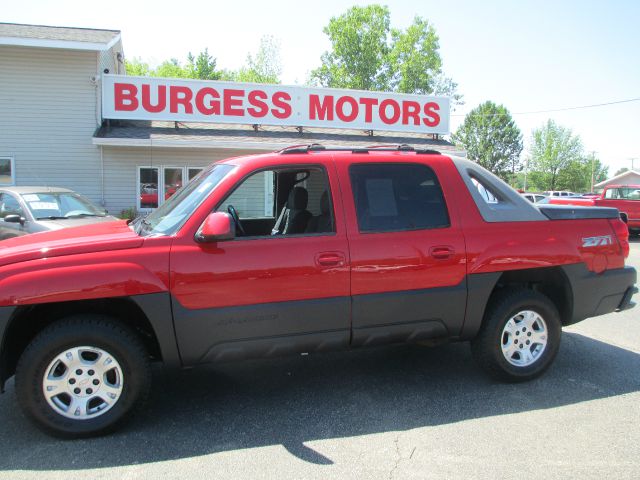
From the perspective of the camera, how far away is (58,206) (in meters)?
8.80

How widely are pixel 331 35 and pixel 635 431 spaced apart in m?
50.3

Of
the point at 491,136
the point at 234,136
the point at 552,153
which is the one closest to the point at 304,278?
the point at 234,136

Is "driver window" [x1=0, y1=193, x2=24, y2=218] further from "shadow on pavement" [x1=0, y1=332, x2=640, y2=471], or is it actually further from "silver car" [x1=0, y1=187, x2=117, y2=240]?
"shadow on pavement" [x1=0, y1=332, x2=640, y2=471]

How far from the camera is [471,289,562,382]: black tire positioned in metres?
4.17

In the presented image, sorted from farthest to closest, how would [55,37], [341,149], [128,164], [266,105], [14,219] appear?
[266,105] < [128,164] < [55,37] < [14,219] < [341,149]

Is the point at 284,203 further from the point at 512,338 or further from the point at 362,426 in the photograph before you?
the point at 512,338

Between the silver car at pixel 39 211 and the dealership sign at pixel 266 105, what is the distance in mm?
6089

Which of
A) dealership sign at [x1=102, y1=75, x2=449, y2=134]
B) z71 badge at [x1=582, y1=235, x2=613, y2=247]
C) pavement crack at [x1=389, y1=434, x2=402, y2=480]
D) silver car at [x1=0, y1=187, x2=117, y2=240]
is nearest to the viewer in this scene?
pavement crack at [x1=389, y1=434, x2=402, y2=480]

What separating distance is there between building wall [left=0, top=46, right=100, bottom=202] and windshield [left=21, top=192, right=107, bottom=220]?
573 centimetres

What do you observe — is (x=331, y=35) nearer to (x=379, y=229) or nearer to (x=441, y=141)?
(x=441, y=141)

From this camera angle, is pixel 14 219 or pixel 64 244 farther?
pixel 14 219

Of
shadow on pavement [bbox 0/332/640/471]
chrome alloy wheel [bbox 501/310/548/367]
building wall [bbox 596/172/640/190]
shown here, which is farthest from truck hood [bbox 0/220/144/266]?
building wall [bbox 596/172/640/190]

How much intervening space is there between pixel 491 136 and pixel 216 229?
6935 cm

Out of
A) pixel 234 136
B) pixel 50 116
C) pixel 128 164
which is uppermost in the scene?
pixel 50 116
